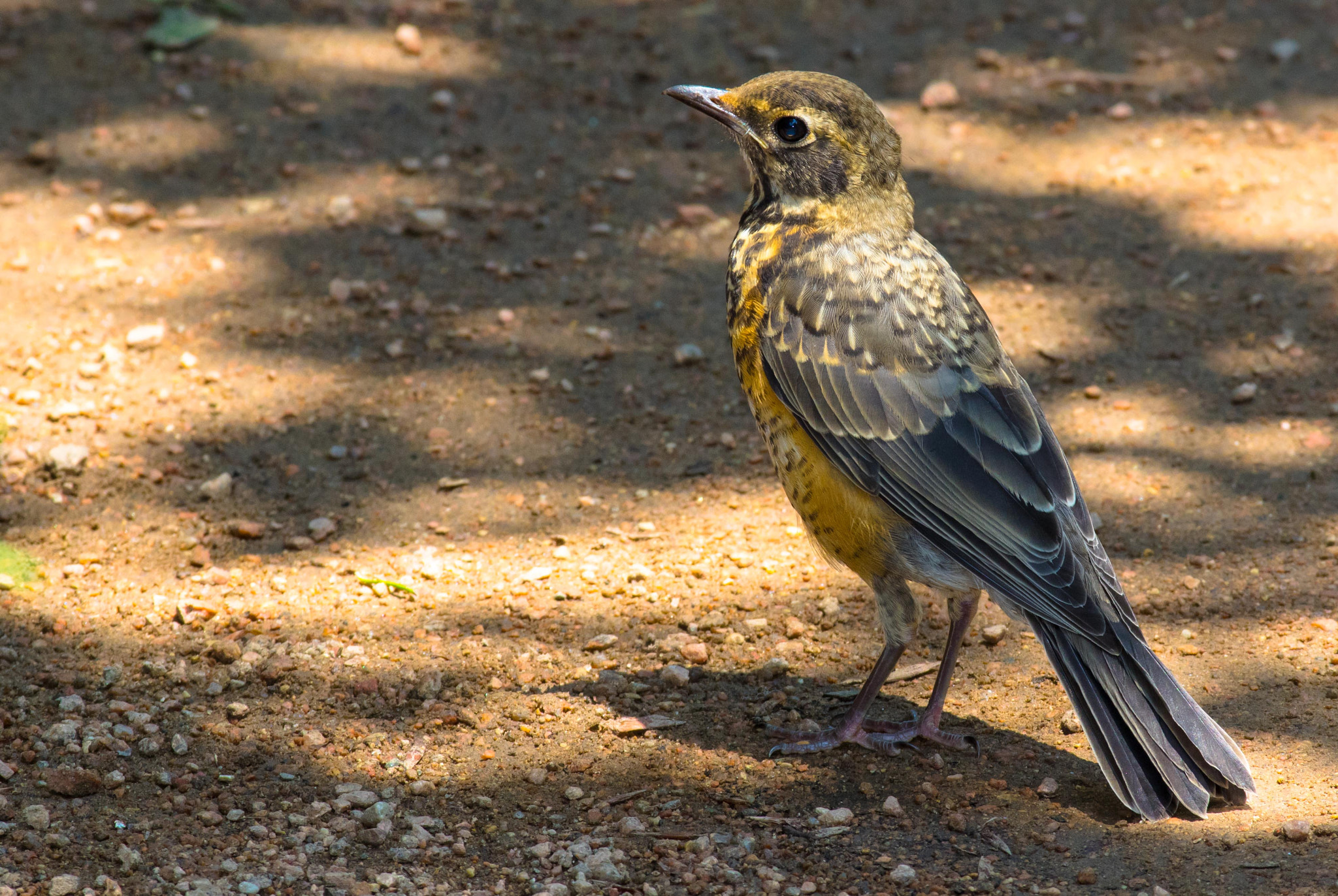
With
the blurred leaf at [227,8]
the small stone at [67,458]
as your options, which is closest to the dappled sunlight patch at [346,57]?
the blurred leaf at [227,8]

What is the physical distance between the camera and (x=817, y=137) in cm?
393

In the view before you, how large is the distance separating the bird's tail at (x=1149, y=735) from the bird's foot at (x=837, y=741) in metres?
0.59

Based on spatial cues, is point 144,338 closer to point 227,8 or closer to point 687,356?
point 687,356

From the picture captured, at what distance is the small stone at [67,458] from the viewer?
4680 mm

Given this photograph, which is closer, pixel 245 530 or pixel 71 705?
pixel 71 705

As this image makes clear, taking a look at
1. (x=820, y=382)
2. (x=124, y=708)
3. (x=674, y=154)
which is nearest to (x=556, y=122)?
(x=674, y=154)

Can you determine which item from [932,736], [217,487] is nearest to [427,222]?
[217,487]

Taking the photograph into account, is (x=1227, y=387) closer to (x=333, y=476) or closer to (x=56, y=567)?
(x=333, y=476)

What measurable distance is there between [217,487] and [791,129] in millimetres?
2458

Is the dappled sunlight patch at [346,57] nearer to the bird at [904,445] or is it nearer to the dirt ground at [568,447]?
the dirt ground at [568,447]

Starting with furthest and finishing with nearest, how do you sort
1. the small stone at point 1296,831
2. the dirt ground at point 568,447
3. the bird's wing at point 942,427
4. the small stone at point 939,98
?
the small stone at point 939,98, the bird's wing at point 942,427, the dirt ground at point 568,447, the small stone at point 1296,831

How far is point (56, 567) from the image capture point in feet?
13.9

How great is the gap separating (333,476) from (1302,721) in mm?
3423

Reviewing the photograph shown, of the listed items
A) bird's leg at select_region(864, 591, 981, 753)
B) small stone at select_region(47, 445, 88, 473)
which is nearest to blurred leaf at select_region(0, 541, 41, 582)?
small stone at select_region(47, 445, 88, 473)
